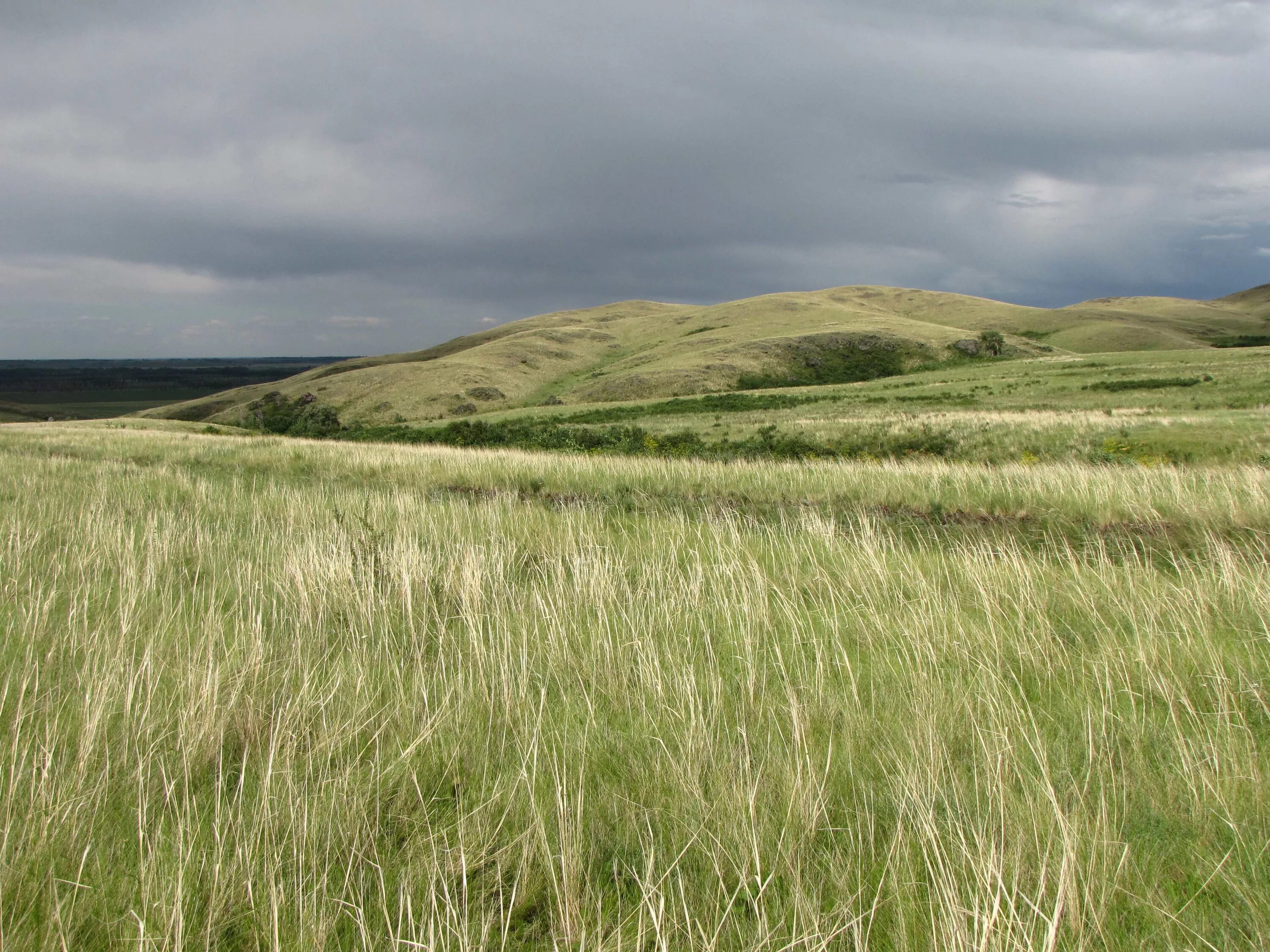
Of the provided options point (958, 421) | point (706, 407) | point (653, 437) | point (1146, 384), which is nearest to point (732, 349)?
point (706, 407)

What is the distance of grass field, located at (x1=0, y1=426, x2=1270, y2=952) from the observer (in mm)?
1804

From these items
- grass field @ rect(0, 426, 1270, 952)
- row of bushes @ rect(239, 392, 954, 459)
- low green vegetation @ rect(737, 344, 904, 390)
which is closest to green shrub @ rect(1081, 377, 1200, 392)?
row of bushes @ rect(239, 392, 954, 459)

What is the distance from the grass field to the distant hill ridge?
209 ft

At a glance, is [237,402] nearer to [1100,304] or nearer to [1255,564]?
[1255,564]

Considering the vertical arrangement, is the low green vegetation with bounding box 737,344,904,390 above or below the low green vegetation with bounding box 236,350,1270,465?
above

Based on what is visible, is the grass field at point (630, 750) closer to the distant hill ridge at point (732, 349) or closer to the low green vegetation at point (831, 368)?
the distant hill ridge at point (732, 349)

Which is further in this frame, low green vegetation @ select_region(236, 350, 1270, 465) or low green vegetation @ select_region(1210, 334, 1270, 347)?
low green vegetation @ select_region(1210, 334, 1270, 347)

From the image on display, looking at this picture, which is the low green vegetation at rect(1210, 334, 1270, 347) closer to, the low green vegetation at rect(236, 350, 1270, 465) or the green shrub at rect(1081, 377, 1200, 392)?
the low green vegetation at rect(236, 350, 1270, 465)

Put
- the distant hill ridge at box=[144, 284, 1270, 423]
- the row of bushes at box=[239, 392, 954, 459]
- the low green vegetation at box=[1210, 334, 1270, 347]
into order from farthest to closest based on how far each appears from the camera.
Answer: the low green vegetation at box=[1210, 334, 1270, 347]
the distant hill ridge at box=[144, 284, 1270, 423]
the row of bushes at box=[239, 392, 954, 459]

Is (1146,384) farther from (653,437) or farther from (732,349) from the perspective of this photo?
(732,349)

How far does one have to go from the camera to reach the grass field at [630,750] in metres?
1.80

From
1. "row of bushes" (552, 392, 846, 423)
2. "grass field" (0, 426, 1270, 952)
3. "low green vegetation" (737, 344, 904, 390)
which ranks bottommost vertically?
"grass field" (0, 426, 1270, 952)

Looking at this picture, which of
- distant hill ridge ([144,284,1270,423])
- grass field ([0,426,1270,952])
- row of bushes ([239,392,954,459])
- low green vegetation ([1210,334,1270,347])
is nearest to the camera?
grass field ([0,426,1270,952])

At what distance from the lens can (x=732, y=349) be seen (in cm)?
8556
